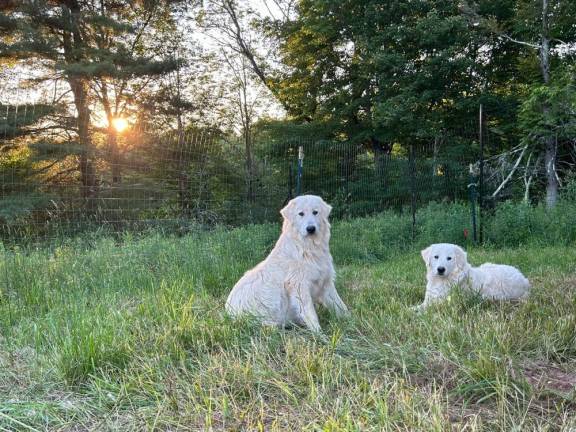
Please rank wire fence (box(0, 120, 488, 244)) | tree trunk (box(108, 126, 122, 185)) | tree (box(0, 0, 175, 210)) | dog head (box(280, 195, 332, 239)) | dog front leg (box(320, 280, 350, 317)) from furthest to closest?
1. tree (box(0, 0, 175, 210))
2. tree trunk (box(108, 126, 122, 185))
3. wire fence (box(0, 120, 488, 244))
4. dog head (box(280, 195, 332, 239))
5. dog front leg (box(320, 280, 350, 317))

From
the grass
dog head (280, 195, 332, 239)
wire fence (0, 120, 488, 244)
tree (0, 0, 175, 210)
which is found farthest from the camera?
tree (0, 0, 175, 210)

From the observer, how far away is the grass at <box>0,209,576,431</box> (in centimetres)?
208

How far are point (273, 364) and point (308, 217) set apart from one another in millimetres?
1732

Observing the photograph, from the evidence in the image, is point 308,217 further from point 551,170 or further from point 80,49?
point 80,49

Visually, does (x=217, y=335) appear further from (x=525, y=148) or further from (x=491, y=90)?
(x=491, y=90)

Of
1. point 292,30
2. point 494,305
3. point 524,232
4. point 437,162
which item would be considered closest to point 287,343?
point 494,305

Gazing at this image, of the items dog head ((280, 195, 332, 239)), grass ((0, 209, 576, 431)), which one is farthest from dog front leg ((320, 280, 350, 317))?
dog head ((280, 195, 332, 239))

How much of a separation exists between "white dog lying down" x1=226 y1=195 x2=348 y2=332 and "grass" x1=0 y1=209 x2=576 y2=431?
0.22m

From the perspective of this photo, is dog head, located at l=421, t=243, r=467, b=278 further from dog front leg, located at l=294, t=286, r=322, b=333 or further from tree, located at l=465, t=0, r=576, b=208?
tree, located at l=465, t=0, r=576, b=208

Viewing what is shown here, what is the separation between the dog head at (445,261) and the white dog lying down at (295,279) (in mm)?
1167

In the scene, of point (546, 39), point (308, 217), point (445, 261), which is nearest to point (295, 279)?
point (308, 217)

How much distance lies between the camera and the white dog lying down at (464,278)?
14.6ft

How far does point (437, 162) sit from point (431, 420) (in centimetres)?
1263

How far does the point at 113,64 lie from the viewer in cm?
1344
